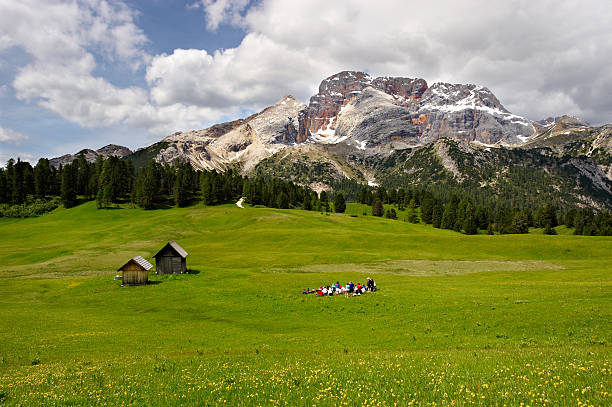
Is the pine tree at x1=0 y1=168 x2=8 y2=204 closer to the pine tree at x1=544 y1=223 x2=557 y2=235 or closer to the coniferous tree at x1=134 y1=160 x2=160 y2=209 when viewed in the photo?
the coniferous tree at x1=134 y1=160 x2=160 y2=209

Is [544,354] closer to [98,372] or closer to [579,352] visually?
[579,352]

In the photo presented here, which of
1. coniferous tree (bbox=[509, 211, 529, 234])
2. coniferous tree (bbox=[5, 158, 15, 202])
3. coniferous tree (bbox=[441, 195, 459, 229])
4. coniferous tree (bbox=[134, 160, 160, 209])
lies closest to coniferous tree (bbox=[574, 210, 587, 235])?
coniferous tree (bbox=[509, 211, 529, 234])

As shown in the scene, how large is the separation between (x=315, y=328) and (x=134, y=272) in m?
40.4

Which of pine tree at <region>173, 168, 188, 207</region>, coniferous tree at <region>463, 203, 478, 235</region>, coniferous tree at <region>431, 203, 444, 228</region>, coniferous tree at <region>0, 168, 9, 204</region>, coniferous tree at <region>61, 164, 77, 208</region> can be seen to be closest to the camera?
coniferous tree at <region>0, 168, 9, 204</region>

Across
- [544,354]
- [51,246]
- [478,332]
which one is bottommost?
[51,246]

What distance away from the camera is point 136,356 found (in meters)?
21.3

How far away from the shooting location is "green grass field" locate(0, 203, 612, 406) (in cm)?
1155

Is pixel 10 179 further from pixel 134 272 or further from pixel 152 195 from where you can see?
pixel 134 272

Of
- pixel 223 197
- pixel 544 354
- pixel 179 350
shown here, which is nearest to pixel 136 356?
pixel 179 350

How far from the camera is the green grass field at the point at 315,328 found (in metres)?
11.6

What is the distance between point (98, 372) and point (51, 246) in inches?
3970

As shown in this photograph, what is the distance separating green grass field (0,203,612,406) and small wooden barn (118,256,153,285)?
1.99 meters

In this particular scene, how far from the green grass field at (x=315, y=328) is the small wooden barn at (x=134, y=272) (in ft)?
6.52

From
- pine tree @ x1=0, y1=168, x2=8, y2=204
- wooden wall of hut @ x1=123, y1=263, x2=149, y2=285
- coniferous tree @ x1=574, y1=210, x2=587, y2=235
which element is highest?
pine tree @ x1=0, y1=168, x2=8, y2=204
